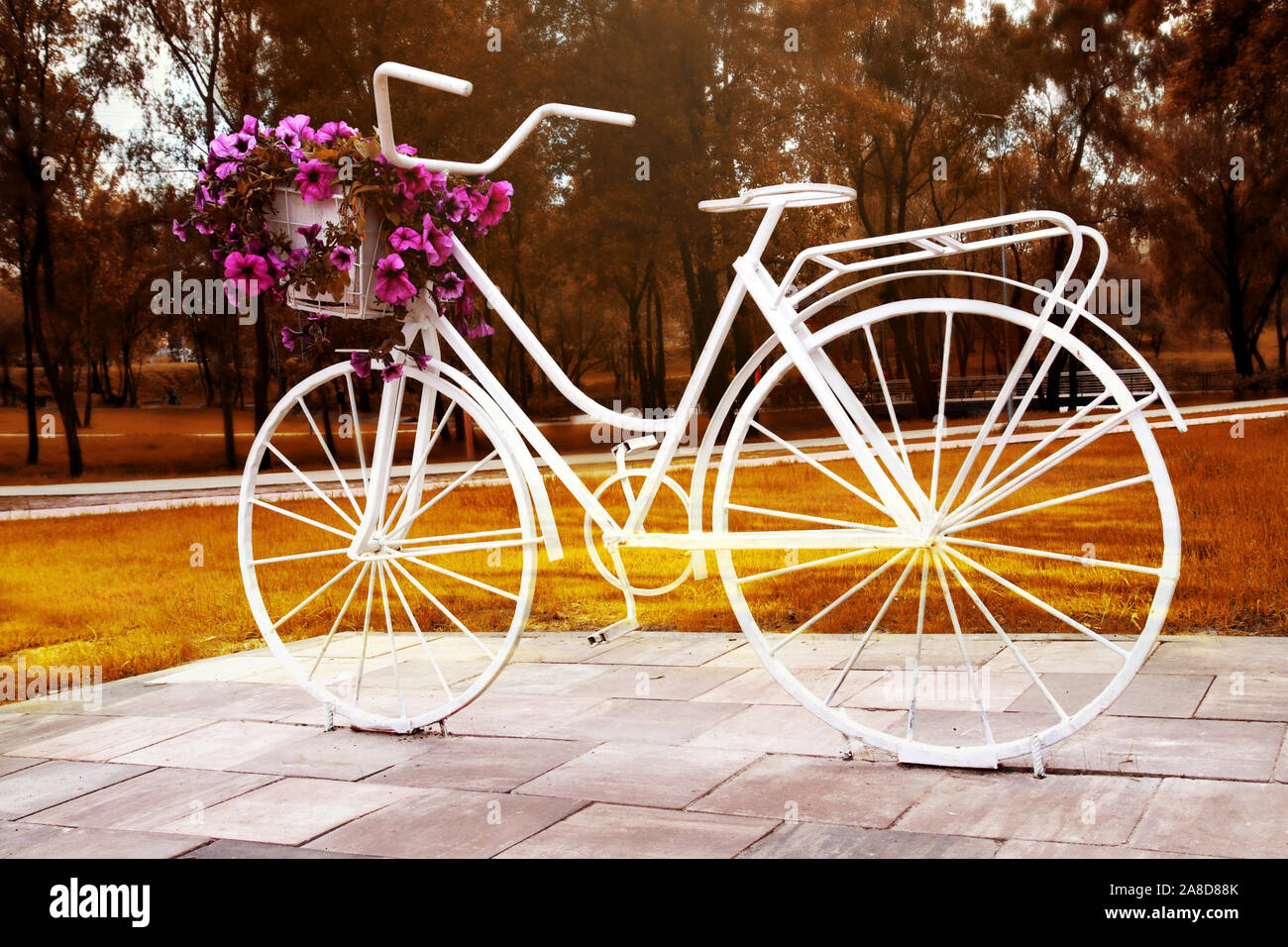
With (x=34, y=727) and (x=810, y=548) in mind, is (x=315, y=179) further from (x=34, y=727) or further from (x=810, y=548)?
(x=34, y=727)

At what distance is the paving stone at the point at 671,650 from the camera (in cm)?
537

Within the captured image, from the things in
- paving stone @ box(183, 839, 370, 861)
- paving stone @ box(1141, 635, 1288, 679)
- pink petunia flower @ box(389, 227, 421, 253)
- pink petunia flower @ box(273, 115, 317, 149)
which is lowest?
paving stone @ box(183, 839, 370, 861)

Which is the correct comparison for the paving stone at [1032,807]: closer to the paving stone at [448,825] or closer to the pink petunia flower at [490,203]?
the paving stone at [448,825]

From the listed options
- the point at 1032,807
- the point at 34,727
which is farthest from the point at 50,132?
the point at 1032,807

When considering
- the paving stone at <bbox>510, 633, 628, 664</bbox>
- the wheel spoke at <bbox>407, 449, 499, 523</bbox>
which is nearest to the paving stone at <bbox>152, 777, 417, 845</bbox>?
the wheel spoke at <bbox>407, 449, 499, 523</bbox>

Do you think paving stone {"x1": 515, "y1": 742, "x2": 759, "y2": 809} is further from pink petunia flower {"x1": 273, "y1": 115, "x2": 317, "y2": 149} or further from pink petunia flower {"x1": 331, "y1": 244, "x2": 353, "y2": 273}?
pink petunia flower {"x1": 273, "y1": 115, "x2": 317, "y2": 149}

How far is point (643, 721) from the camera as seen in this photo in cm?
431

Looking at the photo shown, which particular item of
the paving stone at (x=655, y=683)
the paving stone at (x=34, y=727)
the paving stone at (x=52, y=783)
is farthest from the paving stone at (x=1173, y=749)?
the paving stone at (x=34, y=727)

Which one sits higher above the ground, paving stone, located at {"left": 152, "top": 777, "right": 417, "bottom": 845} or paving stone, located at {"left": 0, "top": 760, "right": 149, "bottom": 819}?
paving stone, located at {"left": 152, "top": 777, "right": 417, "bottom": 845}

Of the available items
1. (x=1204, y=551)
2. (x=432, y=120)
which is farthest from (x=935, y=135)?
(x=1204, y=551)

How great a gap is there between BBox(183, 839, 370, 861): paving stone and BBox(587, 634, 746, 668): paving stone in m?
2.30

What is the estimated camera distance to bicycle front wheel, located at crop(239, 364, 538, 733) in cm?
411

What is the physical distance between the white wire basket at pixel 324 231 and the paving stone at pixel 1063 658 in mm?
2564

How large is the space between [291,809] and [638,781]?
0.99m
